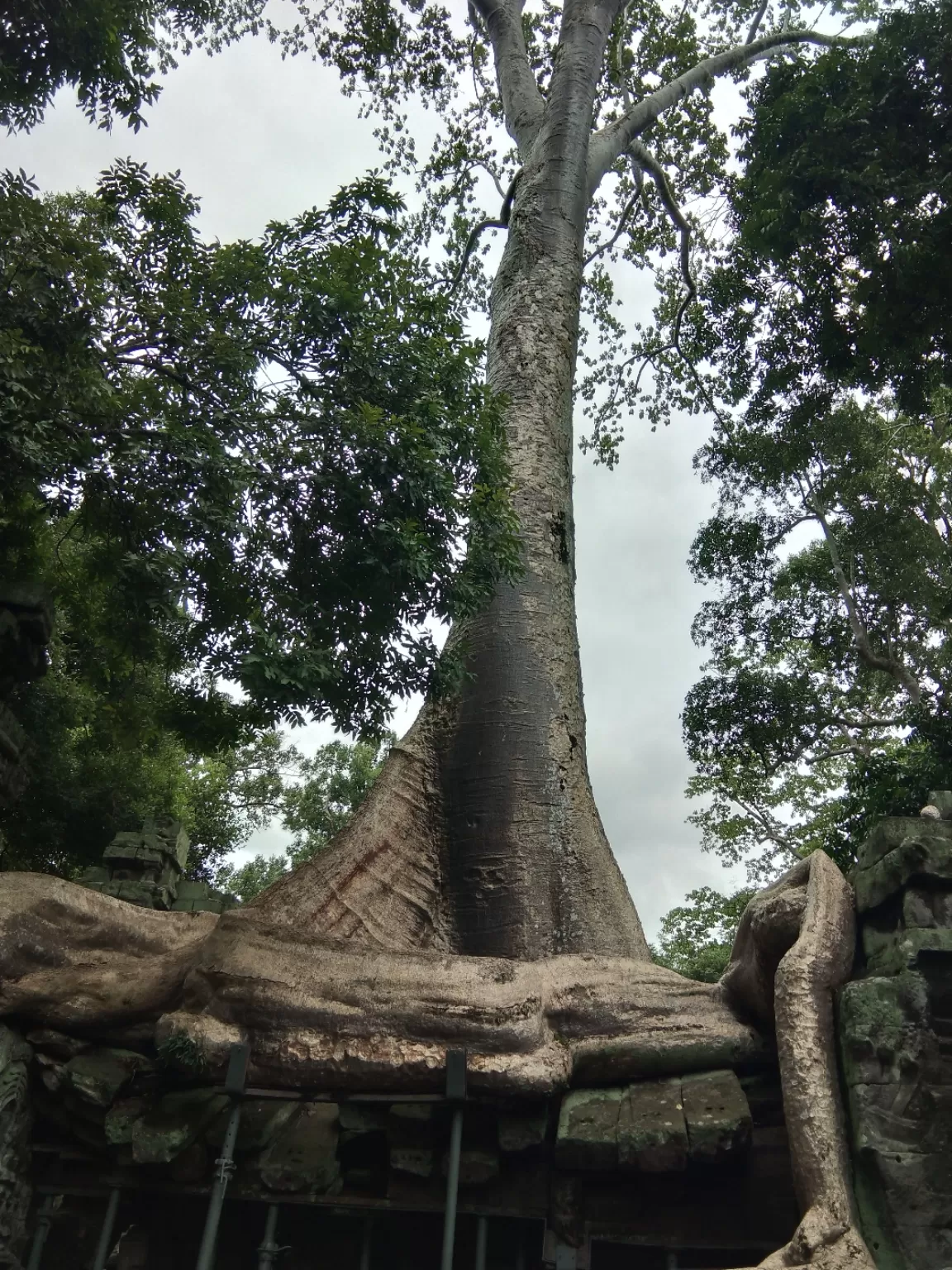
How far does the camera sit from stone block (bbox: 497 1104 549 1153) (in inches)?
116

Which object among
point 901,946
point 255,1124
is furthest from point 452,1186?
point 901,946

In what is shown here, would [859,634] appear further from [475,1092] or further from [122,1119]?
[122,1119]

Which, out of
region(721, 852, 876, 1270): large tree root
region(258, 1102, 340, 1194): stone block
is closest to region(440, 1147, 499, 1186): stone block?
region(258, 1102, 340, 1194): stone block

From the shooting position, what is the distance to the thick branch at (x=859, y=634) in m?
10.5

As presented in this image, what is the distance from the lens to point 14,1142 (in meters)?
3.08

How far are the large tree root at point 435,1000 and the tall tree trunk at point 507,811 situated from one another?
0.40m

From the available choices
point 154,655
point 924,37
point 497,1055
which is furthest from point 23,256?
point 924,37

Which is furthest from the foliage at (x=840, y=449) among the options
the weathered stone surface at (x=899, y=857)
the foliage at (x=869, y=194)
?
the weathered stone surface at (x=899, y=857)

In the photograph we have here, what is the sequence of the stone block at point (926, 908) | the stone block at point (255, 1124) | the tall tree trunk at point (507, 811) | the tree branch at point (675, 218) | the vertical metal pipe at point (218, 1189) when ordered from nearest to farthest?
the vertical metal pipe at point (218, 1189) < the stone block at point (926, 908) < the stone block at point (255, 1124) < the tall tree trunk at point (507, 811) < the tree branch at point (675, 218)

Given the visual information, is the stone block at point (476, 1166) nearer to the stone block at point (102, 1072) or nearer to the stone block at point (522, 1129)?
the stone block at point (522, 1129)

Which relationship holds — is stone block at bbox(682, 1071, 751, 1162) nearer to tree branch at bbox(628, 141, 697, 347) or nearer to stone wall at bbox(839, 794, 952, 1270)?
stone wall at bbox(839, 794, 952, 1270)

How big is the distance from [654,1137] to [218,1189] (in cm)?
118

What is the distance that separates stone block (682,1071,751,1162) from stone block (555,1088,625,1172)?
0.69 feet

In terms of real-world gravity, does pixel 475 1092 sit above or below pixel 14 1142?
above
